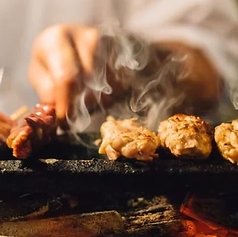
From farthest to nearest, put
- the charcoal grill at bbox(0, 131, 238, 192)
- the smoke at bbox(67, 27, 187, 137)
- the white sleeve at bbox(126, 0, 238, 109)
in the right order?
1. the white sleeve at bbox(126, 0, 238, 109)
2. the smoke at bbox(67, 27, 187, 137)
3. the charcoal grill at bbox(0, 131, 238, 192)

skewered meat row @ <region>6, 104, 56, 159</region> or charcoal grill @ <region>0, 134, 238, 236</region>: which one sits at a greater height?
skewered meat row @ <region>6, 104, 56, 159</region>

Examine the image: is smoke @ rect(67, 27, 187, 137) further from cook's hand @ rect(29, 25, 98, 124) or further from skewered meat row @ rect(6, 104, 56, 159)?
skewered meat row @ rect(6, 104, 56, 159)

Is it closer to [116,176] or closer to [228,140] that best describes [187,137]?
[228,140]

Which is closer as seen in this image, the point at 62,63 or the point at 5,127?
the point at 5,127

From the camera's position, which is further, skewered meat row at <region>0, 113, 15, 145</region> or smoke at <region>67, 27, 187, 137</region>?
smoke at <region>67, 27, 187, 137</region>

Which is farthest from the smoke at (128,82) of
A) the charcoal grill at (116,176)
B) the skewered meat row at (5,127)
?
the charcoal grill at (116,176)

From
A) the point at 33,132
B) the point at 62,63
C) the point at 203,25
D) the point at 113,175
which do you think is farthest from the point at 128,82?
the point at 113,175

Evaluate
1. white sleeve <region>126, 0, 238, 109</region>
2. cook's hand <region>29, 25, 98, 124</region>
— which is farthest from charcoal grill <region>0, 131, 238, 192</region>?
white sleeve <region>126, 0, 238, 109</region>
